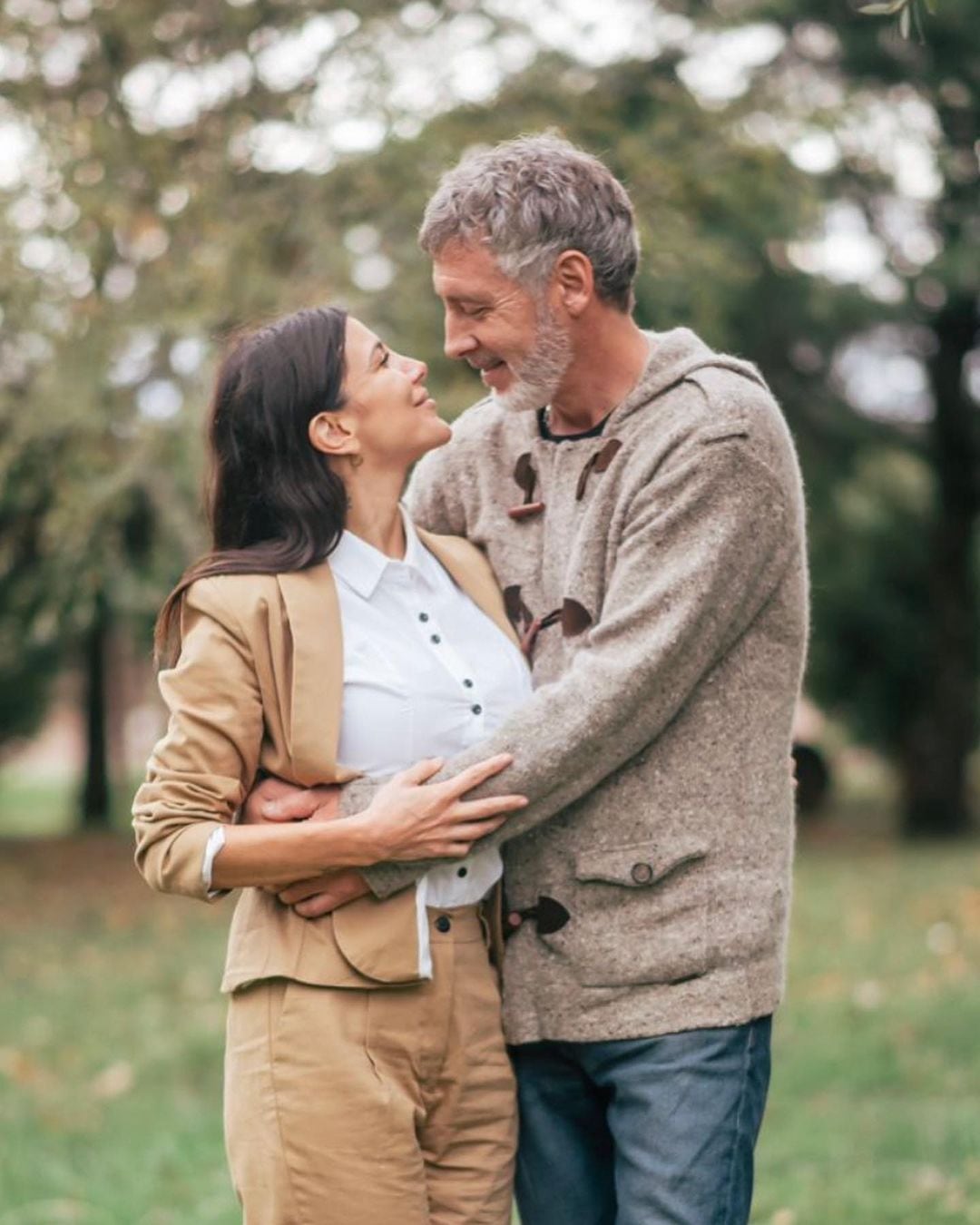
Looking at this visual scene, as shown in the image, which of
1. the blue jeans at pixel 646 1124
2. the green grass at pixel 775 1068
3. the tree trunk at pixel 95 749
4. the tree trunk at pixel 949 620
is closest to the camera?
the blue jeans at pixel 646 1124

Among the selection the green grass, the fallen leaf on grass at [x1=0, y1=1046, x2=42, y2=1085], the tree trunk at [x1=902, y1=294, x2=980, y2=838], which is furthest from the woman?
the tree trunk at [x1=902, y1=294, x2=980, y2=838]

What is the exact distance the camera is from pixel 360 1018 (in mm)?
2777

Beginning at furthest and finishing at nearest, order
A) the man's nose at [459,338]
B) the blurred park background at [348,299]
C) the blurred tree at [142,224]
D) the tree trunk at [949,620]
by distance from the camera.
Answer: the tree trunk at [949,620], the blurred tree at [142,224], the blurred park background at [348,299], the man's nose at [459,338]

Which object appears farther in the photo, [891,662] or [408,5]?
[891,662]

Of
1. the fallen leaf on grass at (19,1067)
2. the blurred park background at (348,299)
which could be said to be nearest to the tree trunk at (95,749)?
the blurred park background at (348,299)

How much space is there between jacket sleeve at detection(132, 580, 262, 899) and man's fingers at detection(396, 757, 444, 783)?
0.75ft

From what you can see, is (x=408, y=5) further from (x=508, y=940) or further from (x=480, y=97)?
(x=508, y=940)

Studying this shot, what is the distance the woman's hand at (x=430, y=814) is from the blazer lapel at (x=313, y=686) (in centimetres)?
11

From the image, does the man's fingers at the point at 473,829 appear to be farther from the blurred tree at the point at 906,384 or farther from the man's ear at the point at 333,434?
the blurred tree at the point at 906,384

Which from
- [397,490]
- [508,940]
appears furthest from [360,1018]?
[397,490]

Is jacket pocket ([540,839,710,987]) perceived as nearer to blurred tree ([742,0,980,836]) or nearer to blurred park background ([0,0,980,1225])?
blurred park background ([0,0,980,1225])

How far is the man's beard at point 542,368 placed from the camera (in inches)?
118

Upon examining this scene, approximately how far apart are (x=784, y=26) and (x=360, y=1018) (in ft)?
39.7

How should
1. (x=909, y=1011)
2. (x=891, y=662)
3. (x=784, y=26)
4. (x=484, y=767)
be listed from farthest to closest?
1. (x=891, y=662)
2. (x=784, y=26)
3. (x=909, y=1011)
4. (x=484, y=767)
